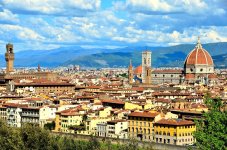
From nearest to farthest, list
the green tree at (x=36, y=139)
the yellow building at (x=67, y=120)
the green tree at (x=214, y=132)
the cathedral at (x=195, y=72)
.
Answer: the green tree at (x=214, y=132) → the green tree at (x=36, y=139) → the yellow building at (x=67, y=120) → the cathedral at (x=195, y=72)

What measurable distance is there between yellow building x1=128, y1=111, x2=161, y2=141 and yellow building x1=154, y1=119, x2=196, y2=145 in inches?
45.0

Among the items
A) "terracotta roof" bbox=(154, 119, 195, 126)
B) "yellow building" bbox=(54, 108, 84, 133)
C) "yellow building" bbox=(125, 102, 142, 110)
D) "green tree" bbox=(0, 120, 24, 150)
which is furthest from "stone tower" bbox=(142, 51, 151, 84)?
"green tree" bbox=(0, 120, 24, 150)

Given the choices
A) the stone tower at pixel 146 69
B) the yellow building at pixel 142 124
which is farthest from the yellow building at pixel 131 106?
the stone tower at pixel 146 69

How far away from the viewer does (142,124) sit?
147 feet

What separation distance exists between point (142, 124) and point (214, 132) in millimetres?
23955

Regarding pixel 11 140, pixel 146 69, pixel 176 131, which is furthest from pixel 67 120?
pixel 146 69

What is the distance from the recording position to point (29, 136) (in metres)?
34.1

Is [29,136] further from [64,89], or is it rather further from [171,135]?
[64,89]

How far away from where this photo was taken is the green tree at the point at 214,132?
20.6 m

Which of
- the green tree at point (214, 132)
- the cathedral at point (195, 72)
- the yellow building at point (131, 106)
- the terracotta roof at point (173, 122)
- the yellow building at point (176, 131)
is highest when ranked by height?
the cathedral at point (195, 72)

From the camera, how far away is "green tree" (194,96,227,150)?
67.5ft

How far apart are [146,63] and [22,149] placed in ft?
305

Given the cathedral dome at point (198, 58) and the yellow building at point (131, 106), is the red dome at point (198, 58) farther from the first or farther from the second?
the yellow building at point (131, 106)

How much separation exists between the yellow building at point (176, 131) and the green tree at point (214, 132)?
20.1 metres
